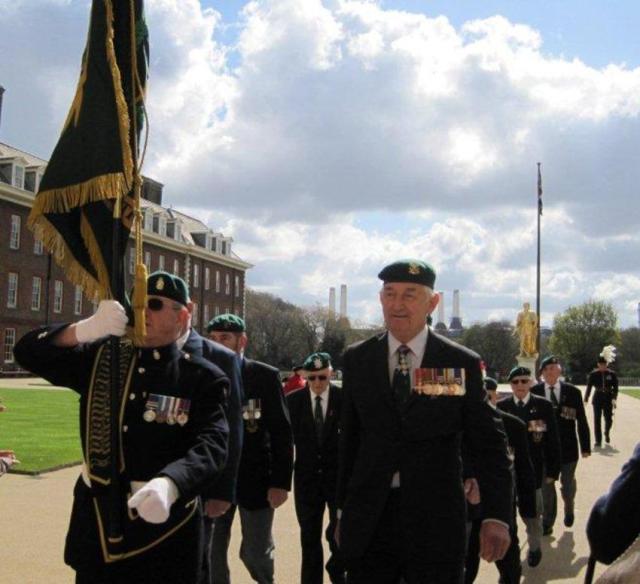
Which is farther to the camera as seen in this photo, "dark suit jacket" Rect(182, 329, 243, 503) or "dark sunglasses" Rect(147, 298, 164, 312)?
"dark suit jacket" Rect(182, 329, 243, 503)

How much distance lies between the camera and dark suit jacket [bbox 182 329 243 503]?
17.8 feet

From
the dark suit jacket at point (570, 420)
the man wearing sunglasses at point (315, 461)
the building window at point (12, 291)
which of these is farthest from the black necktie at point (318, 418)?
the building window at point (12, 291)

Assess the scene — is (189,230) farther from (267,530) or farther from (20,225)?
(267,530)

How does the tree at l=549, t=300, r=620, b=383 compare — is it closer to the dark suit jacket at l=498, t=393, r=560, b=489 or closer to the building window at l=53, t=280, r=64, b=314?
the building window at l=53, t=280, r=64, b=314

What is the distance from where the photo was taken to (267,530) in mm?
6707

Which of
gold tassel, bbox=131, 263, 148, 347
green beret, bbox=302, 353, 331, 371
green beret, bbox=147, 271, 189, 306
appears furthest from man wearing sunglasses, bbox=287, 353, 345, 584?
gold tassel, bbox=131, 263, 148, 347

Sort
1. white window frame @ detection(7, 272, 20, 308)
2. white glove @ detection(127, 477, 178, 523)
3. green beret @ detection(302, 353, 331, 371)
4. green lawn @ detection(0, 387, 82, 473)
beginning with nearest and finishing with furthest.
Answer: white glove @ detection(127, 477, 178, 523), green beret @ detection(302, 353, 331, 371), green lawn @ detection(0, 387, 82, 473), white window frame @ detection(7, 272, 20, 308)

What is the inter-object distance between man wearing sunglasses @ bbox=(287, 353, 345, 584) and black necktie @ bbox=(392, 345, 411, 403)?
257cm

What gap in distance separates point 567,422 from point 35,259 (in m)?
48.5

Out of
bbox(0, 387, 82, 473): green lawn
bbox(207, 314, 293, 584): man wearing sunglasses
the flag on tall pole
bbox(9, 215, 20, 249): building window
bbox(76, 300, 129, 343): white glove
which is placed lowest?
bbox(0, 387, 82, 473): green lawn

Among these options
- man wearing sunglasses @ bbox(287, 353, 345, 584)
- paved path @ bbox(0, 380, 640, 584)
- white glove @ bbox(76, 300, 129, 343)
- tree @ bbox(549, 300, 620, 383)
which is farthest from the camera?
tree @ bbox(549, 300, 620, 383)

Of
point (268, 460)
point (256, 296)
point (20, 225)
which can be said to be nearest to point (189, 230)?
point (256, 296)

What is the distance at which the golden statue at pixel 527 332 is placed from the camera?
36188 mm

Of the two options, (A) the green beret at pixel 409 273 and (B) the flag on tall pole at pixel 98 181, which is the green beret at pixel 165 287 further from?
(A) the green beret at pixel 409 273
